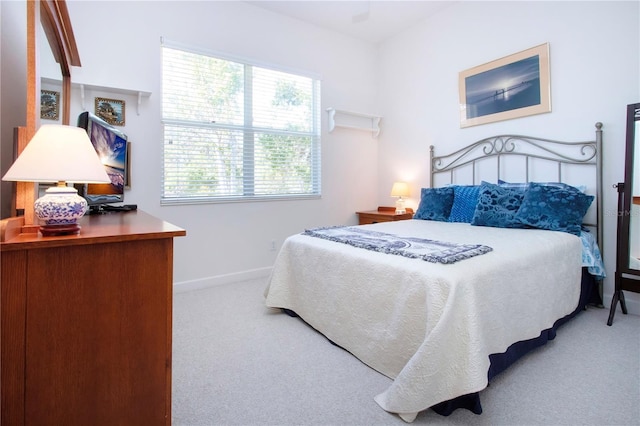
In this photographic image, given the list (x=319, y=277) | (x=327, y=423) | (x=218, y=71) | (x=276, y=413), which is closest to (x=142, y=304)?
(x=276, y=413)

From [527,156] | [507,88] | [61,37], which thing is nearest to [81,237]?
[61,37]

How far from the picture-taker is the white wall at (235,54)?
276 centimetres

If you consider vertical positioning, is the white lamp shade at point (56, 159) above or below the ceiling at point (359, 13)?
below

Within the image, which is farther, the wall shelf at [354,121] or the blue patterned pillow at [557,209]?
the wall shelf at [354,121]

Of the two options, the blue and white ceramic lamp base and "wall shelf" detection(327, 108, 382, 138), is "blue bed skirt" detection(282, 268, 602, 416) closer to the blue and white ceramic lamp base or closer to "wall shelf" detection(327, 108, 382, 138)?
the blue and white ceramic lamp base

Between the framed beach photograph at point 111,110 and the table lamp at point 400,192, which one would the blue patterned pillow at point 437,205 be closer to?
the table lamp at point 400,192

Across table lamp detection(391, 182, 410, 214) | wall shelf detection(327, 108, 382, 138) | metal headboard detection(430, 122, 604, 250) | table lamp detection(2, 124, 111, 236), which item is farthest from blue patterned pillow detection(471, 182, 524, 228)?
table lamp detection(2, 124, 111, 236)

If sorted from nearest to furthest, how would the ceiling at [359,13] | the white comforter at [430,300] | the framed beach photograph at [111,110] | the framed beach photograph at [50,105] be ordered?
the white comforter at [430,300] < the framed beach photograph at [50,105] < the framed beach photograph at [111,110] < the ceiling at [359,13]

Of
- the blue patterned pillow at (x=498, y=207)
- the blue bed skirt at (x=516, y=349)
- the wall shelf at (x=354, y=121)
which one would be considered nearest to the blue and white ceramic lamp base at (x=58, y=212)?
the blue bed skirt at (x=516, y=349)

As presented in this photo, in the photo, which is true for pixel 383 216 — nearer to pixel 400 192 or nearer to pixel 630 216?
pixel 400 192

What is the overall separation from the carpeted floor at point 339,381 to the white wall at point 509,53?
43.3 inches

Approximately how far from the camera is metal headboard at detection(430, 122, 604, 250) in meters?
2.63

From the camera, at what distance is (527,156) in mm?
3055

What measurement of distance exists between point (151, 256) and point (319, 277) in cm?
125
